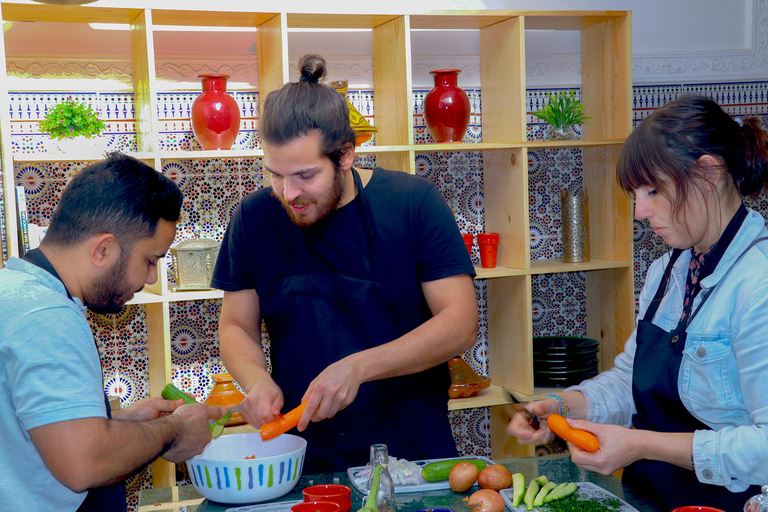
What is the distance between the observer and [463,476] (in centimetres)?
179

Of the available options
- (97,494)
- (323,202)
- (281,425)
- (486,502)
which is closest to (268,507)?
(281,425)

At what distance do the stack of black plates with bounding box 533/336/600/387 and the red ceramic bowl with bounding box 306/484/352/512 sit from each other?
211cm

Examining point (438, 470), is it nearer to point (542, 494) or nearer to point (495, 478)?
point (495, 478)

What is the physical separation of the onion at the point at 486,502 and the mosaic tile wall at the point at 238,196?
224cm

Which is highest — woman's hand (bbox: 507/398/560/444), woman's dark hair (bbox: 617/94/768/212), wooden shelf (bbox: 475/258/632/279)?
woman's dark hair (bbox: 617/94/768/212)

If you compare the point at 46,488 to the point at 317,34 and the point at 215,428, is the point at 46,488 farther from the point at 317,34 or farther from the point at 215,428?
the point at 317,34

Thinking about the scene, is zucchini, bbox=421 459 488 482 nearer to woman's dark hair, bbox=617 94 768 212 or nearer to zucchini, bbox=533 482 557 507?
zucchini, bbox=533 482 557 507

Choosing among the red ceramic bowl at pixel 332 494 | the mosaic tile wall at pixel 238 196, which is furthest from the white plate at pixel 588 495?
the mosaic tile wall at pixel 238 196

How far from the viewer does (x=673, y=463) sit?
1709 millimetres

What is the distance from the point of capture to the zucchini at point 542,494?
1.72 metres

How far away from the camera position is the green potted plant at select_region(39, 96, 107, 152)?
3.08 metres

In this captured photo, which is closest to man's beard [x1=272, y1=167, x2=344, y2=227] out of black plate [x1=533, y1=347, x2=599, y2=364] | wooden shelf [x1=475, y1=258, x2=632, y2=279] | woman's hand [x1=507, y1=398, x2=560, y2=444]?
woman's hand [x1=507, y1=398, x2=560, y2=444]

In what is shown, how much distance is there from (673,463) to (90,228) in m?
1.36

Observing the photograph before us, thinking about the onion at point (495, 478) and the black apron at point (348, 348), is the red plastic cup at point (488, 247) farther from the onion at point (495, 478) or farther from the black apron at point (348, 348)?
the onion at point (495, 478)
